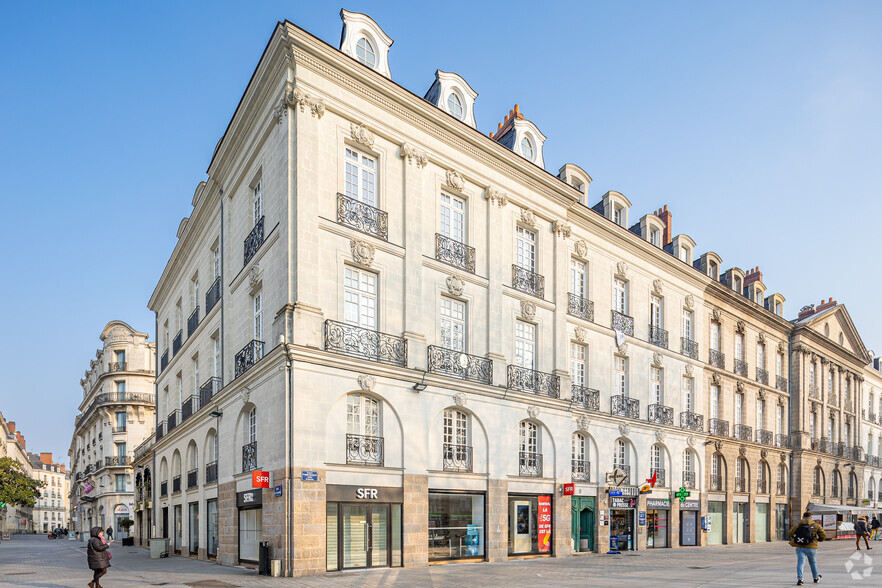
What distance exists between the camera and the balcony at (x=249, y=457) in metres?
19.3

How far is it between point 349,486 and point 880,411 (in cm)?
5343

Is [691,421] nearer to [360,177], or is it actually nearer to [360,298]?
[360,298]

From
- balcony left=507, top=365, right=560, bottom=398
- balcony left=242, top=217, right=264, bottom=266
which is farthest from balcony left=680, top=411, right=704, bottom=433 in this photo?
balcony left=242, top=217, right=264, bottom=266

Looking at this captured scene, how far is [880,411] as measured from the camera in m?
56.2

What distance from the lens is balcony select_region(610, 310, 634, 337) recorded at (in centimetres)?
2880

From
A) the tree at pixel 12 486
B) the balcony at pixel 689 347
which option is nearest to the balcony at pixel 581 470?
the balcony at pixel 689 347

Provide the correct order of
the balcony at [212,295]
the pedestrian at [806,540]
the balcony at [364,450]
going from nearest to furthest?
the pedestrian at [806,540]
the balcony at [364,450]
the balcony at [212,295]

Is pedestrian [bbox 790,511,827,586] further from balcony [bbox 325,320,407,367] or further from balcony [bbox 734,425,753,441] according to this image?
balcony [bbox 734,425,753,441]

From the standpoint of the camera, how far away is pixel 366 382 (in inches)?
733

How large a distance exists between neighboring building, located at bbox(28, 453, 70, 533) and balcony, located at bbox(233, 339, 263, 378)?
142369 millimetres

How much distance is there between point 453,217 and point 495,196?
185 cm

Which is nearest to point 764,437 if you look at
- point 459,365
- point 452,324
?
point 459,365

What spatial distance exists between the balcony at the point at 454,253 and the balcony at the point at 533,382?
3.69 metres

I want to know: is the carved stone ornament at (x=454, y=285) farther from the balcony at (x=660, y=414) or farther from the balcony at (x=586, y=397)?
the balcony at (x=660, y=414)
